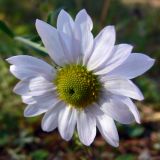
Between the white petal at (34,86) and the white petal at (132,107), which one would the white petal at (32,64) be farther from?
the white petal at (132,107)

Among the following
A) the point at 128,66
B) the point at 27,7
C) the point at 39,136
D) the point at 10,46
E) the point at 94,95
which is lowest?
the point at 27,7

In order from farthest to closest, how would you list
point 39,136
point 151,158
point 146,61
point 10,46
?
point 10,46
point 39,136
point 151,158
point 146,61

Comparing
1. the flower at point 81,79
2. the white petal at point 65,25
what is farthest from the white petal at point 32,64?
the white petal at point 65,25

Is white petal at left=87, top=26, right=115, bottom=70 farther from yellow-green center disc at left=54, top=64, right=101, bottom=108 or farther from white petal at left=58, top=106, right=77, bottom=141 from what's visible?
white petal at left=58, top=106, right=77, bottom=141

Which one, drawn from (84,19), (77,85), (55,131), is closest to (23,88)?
(77,85)

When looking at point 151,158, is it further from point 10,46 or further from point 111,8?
point 111,8

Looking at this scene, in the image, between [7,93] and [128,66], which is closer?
[128,66]

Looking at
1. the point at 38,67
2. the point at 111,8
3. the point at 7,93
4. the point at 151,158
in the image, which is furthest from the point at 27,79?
the point at 111,8

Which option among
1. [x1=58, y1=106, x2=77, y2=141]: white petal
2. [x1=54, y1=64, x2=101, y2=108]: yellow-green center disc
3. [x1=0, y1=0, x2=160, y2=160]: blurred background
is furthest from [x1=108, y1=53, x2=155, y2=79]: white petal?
[x1=0, y1=0, x2=160, y2=160]: blurred background
